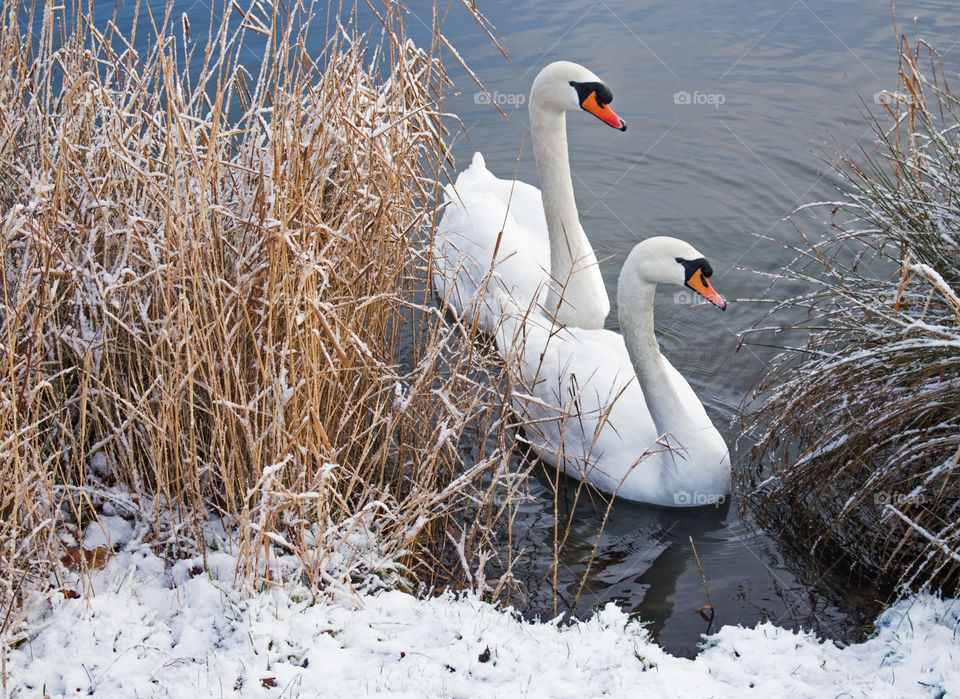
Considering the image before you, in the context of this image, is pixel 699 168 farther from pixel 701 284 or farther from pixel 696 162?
pixel 701 284

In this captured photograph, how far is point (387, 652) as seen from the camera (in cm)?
314

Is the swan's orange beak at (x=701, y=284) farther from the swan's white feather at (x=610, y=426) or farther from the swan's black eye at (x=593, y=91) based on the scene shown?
the swan's black eye at (x=593, y=91)

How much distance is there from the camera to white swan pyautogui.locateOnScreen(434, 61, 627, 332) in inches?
209

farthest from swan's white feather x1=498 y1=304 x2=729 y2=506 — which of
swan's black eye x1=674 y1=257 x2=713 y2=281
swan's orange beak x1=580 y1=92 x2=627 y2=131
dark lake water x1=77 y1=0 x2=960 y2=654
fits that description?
swan's orange beak x1=580 y1=92 x2=627 y2=131

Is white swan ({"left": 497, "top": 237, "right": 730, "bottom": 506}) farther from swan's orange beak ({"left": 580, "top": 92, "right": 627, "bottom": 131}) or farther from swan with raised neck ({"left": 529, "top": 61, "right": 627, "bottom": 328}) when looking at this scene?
swan's orange beak ({"left": 580, "top": 92, "right": 627, "bottom": 131})

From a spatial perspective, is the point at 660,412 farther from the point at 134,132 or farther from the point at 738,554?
the point at 134,132

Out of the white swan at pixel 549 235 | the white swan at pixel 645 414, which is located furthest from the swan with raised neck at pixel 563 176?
the white swan at pixel 645 414

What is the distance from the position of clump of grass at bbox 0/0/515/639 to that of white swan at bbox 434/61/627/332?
1.21 metres

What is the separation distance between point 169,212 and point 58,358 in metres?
1.03

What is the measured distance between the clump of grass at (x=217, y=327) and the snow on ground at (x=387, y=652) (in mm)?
146

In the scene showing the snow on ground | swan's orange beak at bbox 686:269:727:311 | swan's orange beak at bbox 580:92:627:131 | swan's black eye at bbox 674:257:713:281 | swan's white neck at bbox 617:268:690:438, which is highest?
swan's orange beak at bbox 580:92:627:131

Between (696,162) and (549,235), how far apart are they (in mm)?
2664

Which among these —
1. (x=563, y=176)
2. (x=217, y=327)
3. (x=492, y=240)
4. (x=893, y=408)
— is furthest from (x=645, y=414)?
(x=217, y=327)

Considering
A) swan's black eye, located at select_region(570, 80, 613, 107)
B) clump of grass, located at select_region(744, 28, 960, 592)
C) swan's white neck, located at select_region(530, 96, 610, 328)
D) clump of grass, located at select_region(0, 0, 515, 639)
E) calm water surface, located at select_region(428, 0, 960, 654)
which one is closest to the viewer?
clump of grass, located at select_region(0, 0, 515, 639)
